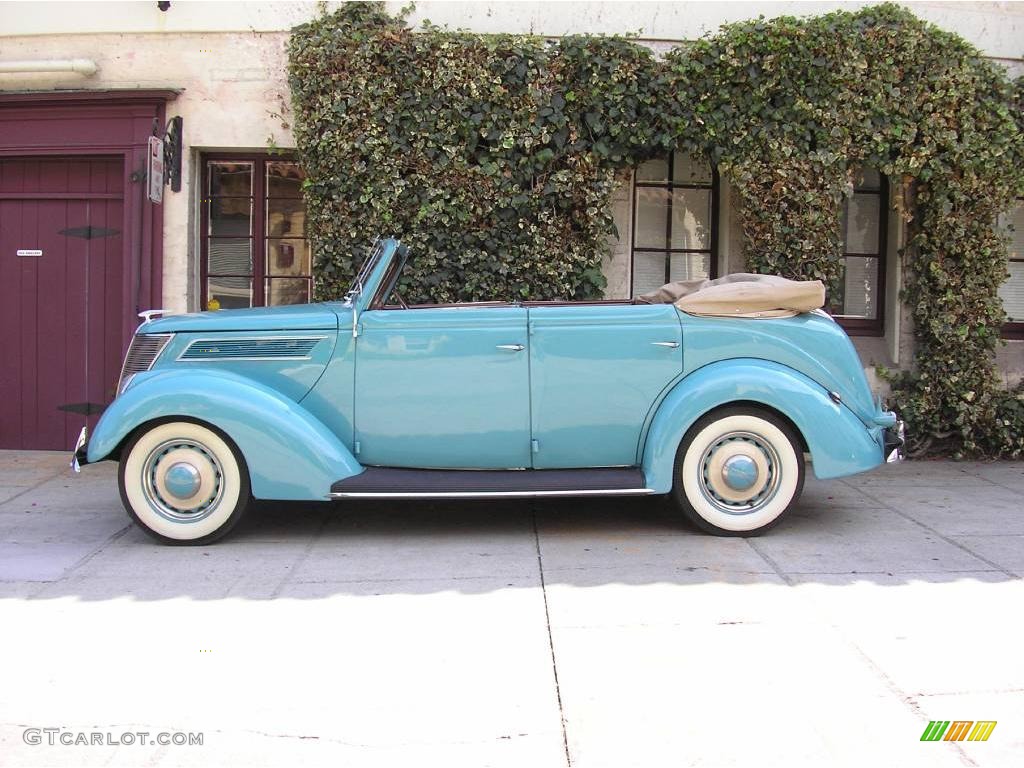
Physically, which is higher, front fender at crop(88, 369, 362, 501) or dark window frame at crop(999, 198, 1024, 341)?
dark window frame at crop(999, 198, 1024, 341)

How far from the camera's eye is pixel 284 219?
343 inches

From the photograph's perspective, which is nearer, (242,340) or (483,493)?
(483,493)

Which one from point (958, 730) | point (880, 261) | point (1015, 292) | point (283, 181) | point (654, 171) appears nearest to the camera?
point (958, 730)

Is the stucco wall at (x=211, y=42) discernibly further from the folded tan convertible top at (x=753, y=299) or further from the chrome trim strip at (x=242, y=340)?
the folded tan convertible top at (x=753, y=299)

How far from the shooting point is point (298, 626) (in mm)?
4152

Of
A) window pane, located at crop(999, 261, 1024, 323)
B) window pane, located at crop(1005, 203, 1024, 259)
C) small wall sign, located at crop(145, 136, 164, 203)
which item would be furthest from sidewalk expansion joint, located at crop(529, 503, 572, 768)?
window pane, located at crop(1005, 203, 1024, 259)

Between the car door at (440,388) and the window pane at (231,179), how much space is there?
12.2ft

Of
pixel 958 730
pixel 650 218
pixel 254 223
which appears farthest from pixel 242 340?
pixel 650 218

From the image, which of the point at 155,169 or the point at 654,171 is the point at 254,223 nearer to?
the point at 155,169

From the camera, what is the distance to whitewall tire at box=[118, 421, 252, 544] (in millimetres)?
5352

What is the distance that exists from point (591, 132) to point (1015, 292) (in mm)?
4400

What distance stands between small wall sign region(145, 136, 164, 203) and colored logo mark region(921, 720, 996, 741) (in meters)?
6.45

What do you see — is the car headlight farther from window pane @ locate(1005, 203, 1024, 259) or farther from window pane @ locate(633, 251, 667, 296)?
window pane @ locate(1005, 203, 1024, 259)

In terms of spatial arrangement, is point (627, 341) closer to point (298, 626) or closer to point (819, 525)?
point (819, 525)
